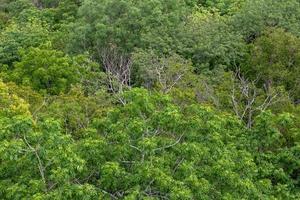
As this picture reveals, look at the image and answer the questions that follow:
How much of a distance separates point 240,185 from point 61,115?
9064 millimetres

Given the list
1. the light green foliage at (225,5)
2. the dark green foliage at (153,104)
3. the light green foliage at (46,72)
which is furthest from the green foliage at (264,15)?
the light green foliage at (46,72)

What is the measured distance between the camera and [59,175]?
1277cm

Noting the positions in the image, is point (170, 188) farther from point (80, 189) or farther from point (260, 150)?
point (260, 150)

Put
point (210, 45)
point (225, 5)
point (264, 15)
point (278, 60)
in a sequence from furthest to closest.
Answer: point (225, 5)
point (264, 15)
point (210, 45)
point (278, 60)

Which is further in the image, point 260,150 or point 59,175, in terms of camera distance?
point 260,150

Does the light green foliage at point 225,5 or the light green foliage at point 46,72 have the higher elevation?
the light green foliage at point 225,5

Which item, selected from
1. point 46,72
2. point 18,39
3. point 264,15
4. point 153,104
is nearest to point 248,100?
point 153,104

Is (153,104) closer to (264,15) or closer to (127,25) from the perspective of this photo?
(127,25)

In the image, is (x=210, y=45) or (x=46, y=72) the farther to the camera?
(x=210, y=45)

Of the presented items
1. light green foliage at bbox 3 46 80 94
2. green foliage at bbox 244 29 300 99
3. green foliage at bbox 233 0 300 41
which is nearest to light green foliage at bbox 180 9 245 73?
green foliage at bbox 233 0 300 41

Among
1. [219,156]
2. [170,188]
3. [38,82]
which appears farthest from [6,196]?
[38,82]

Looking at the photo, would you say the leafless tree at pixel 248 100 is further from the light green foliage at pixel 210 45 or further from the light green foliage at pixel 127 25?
the light green foliage at pixel 127 25

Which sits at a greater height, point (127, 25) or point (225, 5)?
point (127, 25)

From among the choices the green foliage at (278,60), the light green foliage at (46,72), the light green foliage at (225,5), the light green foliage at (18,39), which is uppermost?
the green foliage at (278,60)
